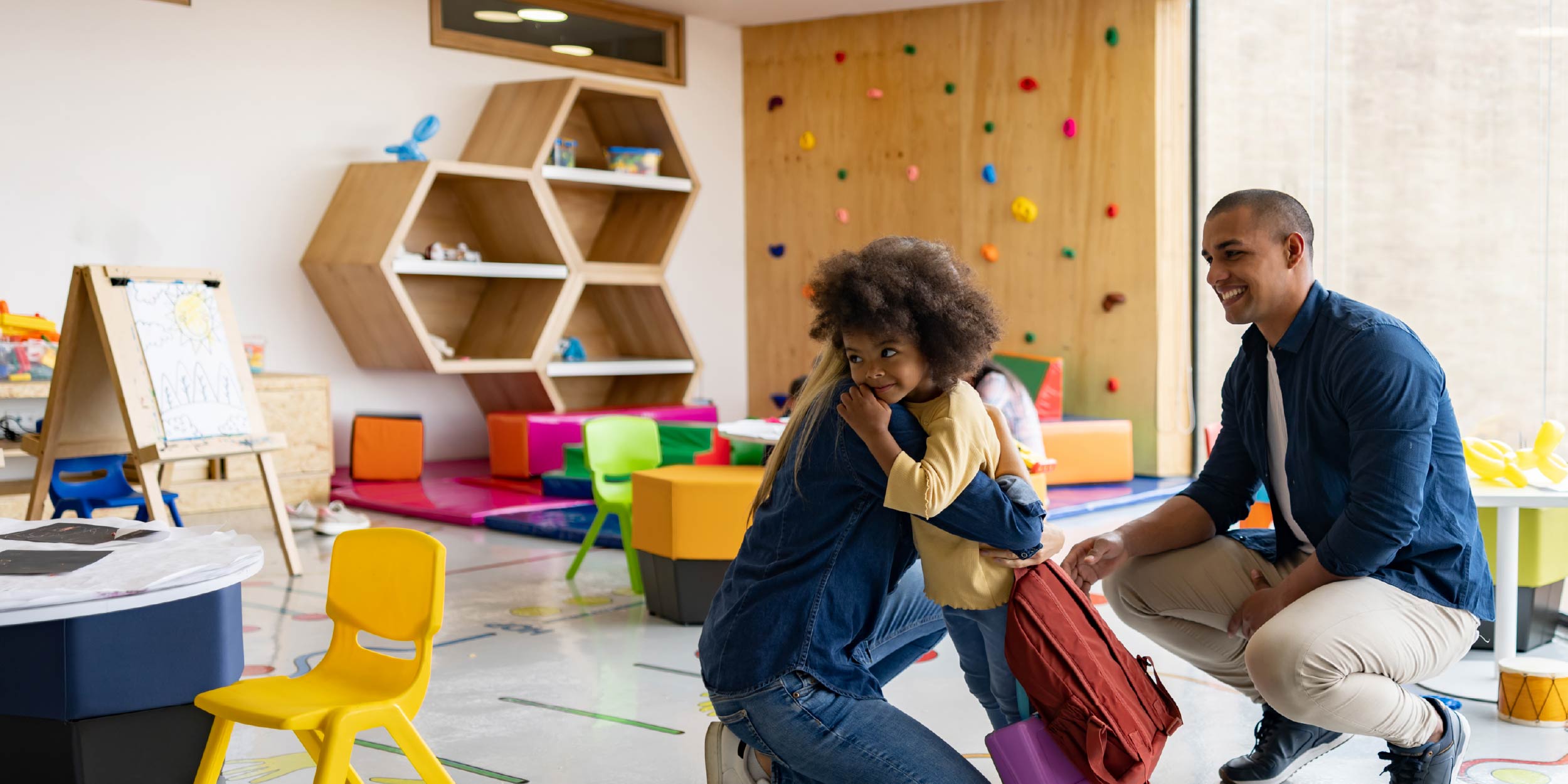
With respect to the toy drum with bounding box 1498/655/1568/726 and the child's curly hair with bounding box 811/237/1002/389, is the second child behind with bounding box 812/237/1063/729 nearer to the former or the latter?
the child's curly hair with bounding box 811/237/1002/389

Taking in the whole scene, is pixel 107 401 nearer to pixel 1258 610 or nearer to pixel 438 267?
pixel 438 267

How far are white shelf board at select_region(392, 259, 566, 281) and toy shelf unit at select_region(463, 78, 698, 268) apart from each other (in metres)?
0.22

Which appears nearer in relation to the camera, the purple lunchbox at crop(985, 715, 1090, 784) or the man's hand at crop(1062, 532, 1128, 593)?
the purple lunchbox at crop(985, 715, 1090, 784)

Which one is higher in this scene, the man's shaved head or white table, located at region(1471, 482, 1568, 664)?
the man's shaved head

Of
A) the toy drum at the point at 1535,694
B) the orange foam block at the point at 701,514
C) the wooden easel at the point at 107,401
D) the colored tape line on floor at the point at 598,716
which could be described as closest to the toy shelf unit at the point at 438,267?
the wooden easel at the point at 107,401

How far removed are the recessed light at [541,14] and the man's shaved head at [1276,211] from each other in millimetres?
6372

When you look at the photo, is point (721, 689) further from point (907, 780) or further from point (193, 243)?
point (193, 243)

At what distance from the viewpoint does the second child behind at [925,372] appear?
6.13 feet

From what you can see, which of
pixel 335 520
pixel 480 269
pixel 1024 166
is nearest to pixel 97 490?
pixel 335 520

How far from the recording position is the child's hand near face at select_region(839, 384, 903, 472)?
1.85 metres

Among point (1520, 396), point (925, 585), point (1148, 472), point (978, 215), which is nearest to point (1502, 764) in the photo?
Result: point (925, 585)

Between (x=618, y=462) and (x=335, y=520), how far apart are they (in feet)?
5.86

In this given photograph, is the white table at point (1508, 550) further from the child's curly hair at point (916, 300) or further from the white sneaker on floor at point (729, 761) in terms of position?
the white sneaker on floor at point (729, 761)

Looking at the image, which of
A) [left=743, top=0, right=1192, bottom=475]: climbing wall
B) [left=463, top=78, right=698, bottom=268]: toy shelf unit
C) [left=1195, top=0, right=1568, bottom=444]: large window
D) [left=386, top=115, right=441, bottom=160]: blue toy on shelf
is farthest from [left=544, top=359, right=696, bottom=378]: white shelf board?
[left=1195, top=0, right=1568, bottom=444]: large window
